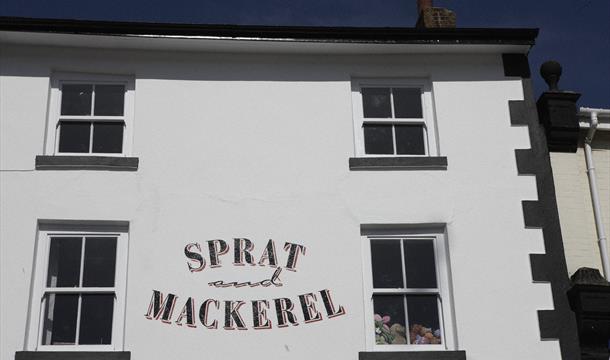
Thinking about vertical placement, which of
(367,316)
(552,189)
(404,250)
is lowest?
(367,316)

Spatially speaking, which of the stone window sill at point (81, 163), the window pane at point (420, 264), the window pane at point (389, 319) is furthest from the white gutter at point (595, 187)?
the stone window sill at point (81, 163)

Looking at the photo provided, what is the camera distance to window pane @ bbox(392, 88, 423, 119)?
1342cm

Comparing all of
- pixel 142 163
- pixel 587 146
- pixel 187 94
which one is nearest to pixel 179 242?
pixel 142 163

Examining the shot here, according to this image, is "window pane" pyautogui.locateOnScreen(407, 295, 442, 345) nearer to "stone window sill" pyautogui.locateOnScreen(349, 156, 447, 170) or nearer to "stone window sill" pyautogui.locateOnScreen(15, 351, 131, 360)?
"stone window sill" pyautogui.locateOnScreen(349, 156, 447, 170)

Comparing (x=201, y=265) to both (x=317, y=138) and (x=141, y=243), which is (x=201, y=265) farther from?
(x=317, y=138)

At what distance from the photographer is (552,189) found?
12719mm

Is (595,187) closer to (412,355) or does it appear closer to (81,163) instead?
(412,355)

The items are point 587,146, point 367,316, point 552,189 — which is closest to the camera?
point 367,316

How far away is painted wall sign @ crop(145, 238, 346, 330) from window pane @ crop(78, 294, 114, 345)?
0.51 meters

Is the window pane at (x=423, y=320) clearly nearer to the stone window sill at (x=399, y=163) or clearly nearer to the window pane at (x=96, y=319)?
the stone window sill at (x=399, y=163)

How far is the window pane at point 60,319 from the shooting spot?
11.6 meters

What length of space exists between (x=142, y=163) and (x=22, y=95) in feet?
6.33

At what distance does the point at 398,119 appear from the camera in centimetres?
1327

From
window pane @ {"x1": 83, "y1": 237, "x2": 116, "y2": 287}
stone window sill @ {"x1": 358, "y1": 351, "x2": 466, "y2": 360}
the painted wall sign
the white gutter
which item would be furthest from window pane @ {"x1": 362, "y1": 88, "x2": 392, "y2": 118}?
window pane @ {"x1": 83, "y1": 237, "x2": 116, "y2": 287}
